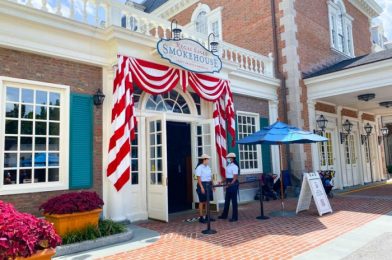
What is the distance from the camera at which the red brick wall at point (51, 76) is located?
6.32 metres

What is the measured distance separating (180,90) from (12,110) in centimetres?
444

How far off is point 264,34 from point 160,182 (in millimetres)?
8268

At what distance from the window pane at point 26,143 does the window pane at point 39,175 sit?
48 cm

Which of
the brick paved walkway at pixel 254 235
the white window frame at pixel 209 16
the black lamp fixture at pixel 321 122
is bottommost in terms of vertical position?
the brick paved walkway at pixel 254 235

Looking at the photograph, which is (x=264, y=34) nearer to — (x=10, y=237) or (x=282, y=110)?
(x=282, y=110)

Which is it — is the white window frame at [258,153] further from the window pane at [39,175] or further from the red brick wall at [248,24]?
the window pane at [39,175]

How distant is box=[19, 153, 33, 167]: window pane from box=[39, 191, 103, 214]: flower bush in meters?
1.07

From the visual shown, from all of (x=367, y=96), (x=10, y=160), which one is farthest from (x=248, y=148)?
(x=10, y=160)

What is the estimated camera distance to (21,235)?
313cm

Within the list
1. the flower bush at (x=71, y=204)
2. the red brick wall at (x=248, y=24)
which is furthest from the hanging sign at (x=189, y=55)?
the red brick wall at (x=248, y=24)

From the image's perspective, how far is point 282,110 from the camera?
1272cm

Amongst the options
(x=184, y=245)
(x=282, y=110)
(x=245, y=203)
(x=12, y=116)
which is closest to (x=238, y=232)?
(x=184, y=245)

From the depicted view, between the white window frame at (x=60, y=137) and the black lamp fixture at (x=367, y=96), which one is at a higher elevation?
the black lamp fixture at (x=367, y=96)

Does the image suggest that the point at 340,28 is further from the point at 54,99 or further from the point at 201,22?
the point at 54,99
